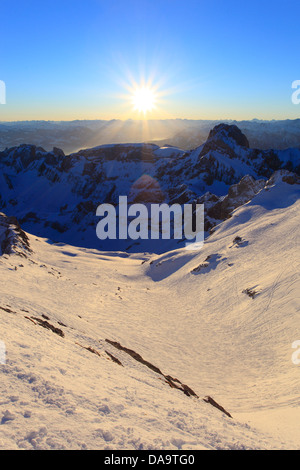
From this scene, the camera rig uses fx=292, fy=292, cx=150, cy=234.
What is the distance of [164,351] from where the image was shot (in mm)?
22969

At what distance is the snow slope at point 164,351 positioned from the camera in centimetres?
774

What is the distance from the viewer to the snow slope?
7.74 m

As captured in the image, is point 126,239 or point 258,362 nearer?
point 258,362

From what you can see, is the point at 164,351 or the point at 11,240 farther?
the point at 11,240

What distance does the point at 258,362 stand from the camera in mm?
20844

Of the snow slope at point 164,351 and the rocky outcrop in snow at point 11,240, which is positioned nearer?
the snow slope at point 164,351

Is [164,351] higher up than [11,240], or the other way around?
[11,240]

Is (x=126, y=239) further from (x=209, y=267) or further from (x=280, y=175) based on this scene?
(x=209, y=267)

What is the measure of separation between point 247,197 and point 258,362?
2793 inches

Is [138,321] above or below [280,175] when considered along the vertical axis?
below

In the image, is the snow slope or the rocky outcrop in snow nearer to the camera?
the snow slope
